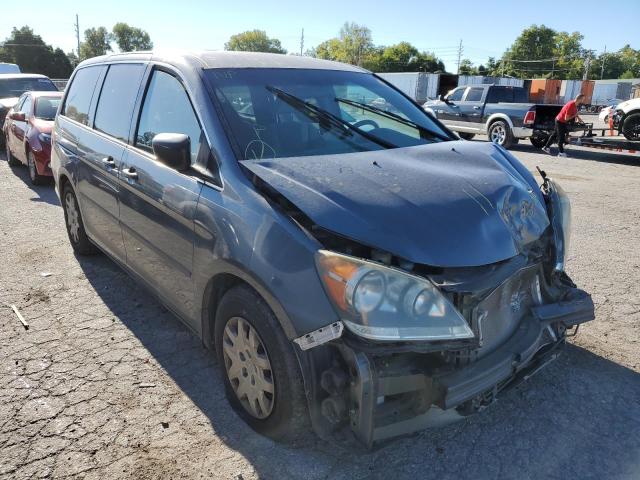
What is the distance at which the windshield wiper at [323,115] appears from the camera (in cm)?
316

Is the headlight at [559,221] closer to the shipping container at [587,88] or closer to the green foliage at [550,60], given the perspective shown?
the shipping container at [587,88]

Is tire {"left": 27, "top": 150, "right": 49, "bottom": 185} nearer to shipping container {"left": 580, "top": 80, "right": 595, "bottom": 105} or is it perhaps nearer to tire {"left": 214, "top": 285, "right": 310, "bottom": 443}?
tire {"left": 214, "top": 285, "right": 310, "bottom": 443}

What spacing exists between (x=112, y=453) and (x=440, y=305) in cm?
177

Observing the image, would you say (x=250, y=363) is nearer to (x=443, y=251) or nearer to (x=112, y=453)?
(x=112, y=453)

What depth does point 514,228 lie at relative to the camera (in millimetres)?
2506

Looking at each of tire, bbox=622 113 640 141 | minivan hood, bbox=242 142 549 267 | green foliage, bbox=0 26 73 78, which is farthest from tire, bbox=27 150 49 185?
green foliage, bbox=0 26 73 78

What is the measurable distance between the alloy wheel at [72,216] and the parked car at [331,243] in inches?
57.3

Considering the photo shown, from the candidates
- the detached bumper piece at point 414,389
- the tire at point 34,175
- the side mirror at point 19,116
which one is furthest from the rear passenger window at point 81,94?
the side mirror at point 19,116

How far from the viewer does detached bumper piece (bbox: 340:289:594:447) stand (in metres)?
2.05

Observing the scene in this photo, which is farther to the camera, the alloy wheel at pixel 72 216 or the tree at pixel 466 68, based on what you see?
the tree at pixel 466 68

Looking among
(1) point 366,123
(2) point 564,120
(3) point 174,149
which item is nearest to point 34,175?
(3) point 174,149

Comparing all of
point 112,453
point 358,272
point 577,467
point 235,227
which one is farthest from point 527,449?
point 112,453

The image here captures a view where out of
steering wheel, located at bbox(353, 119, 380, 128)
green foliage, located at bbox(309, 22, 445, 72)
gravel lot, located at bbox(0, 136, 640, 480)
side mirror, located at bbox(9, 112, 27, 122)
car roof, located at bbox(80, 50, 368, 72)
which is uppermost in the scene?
green foliage, located at bbox(309, 22, 445, 72)

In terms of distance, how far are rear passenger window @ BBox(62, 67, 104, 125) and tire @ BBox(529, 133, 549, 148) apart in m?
13.3
